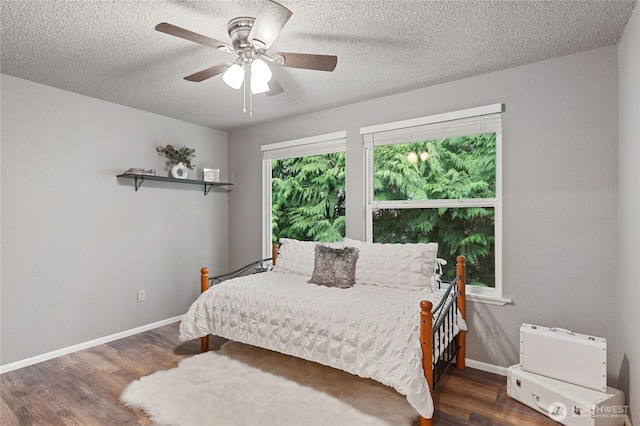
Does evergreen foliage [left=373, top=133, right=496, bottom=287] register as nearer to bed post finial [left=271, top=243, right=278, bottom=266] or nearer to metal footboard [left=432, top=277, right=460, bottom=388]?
metal footboard [left=432, top=277, right=460, bottom=388]

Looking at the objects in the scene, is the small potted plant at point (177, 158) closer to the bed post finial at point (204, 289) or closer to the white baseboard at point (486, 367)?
the bed post finial at point (204, 289)

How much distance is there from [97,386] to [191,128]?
2.84 meters

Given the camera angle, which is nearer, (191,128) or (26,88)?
(26,88)

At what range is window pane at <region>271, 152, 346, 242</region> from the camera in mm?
3660

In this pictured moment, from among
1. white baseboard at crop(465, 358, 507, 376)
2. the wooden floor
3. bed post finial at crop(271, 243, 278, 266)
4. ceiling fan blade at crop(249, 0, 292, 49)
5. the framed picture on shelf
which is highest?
ceiling fan blade at crop(249, 0, 292, 49)

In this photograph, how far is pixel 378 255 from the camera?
291 cm

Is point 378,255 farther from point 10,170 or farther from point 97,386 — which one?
point 10,170

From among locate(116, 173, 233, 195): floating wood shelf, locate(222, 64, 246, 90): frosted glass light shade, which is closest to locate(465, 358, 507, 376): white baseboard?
locate(222, 64, 246, 90): frosted glass light shade

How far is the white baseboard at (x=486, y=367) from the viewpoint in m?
2.59

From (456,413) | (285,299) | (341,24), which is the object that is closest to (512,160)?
(341,24)

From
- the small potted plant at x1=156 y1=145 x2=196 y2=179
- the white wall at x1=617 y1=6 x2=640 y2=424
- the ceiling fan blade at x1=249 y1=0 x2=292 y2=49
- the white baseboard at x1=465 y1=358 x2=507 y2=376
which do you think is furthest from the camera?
the small potted plant at x1=156 y1=145 x2=196 y2=179

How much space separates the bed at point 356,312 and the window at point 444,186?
0.88 ft

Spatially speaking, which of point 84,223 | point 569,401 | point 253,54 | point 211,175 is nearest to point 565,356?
point 569,401

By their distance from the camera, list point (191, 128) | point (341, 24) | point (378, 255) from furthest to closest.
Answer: point (191, 128)
point (378, 255)
point (341, 24)
